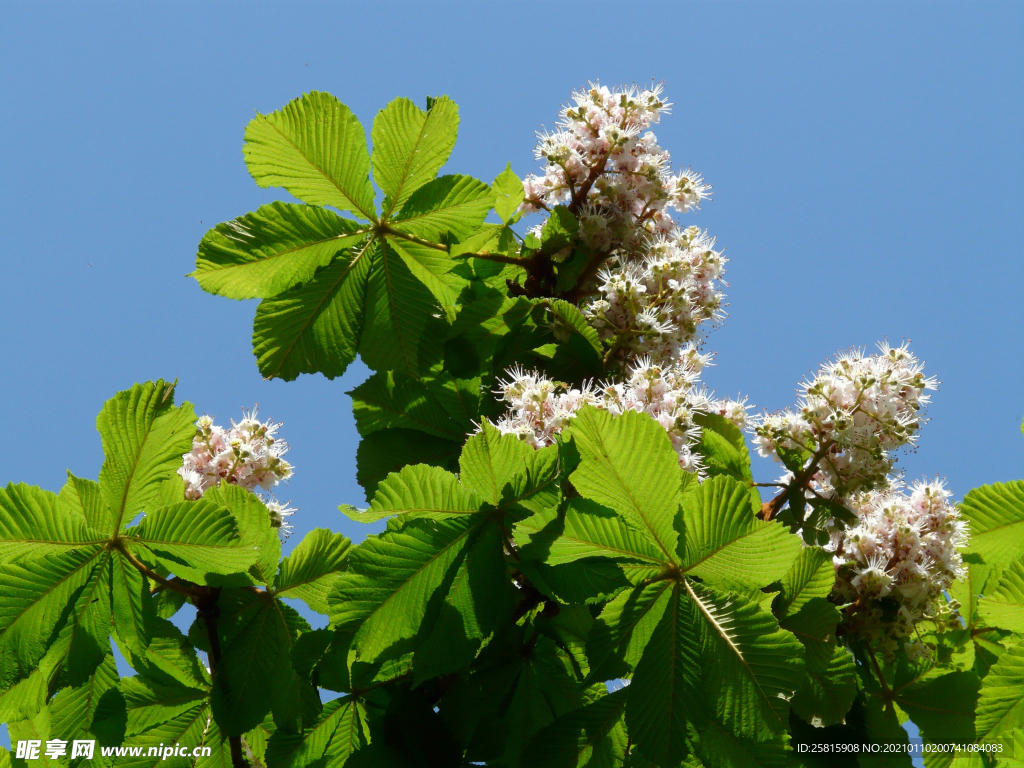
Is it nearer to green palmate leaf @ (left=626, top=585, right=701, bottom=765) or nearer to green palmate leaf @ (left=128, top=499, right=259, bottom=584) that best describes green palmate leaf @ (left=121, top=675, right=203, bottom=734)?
green palmate leaf @ (left=128, top=499, right=259, bottom=584)

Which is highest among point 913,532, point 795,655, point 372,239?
point 372,239

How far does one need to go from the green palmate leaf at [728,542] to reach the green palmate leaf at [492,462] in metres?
0.43

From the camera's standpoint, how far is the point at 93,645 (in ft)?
6.97

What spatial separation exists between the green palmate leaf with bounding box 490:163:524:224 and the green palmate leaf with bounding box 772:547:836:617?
172cm

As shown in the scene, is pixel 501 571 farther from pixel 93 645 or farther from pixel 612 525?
pixel 93 645

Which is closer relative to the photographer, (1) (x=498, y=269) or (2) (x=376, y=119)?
(2) (x=376, y=119)

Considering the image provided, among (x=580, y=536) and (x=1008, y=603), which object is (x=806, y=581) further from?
(x=580, y=536)

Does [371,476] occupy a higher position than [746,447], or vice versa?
[371,476]

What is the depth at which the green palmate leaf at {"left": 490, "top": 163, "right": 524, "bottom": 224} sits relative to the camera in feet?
10.9

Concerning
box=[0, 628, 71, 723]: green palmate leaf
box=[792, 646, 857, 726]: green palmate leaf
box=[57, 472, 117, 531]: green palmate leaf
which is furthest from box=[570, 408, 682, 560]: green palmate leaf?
box=[0, 628, 71, 723]: green palmate leaf

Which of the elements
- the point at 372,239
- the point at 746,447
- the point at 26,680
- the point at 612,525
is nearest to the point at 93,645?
the point at 26,680

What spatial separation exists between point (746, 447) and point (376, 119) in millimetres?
1839

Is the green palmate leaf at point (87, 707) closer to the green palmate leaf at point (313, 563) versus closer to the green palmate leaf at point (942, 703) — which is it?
the green palmate leaf at point (313, 563)

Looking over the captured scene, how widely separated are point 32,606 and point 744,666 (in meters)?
1.76
